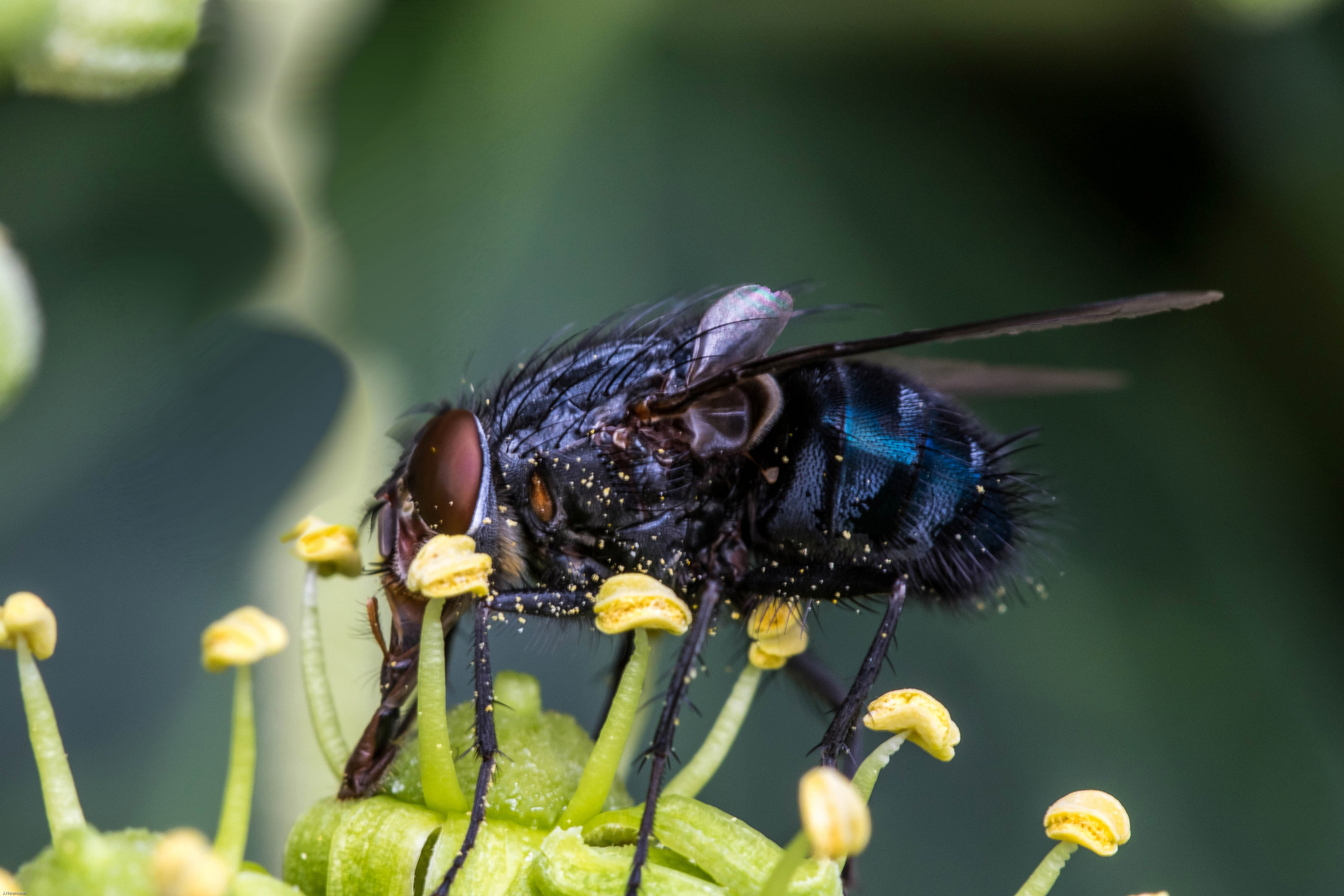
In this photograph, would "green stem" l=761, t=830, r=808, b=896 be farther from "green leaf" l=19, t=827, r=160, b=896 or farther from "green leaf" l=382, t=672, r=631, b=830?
"green leaf" l=19, t=827, r=160, b=896

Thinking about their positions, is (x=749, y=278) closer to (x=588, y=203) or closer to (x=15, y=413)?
(x=588, y=203)

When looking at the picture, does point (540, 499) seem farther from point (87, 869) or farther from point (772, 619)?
point (87, 869)

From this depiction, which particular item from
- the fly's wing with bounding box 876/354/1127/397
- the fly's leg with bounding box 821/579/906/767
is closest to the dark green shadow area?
the fly's leg with bounding box 821/579/906/767

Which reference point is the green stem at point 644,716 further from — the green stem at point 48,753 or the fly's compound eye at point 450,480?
the green stem at point 48,753

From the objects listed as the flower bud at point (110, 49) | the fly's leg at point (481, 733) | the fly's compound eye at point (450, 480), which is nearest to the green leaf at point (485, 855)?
the fly's leg at point (481, 733)

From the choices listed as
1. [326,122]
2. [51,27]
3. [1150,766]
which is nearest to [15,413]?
[51,27]

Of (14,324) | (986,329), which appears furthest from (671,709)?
(14,324)
